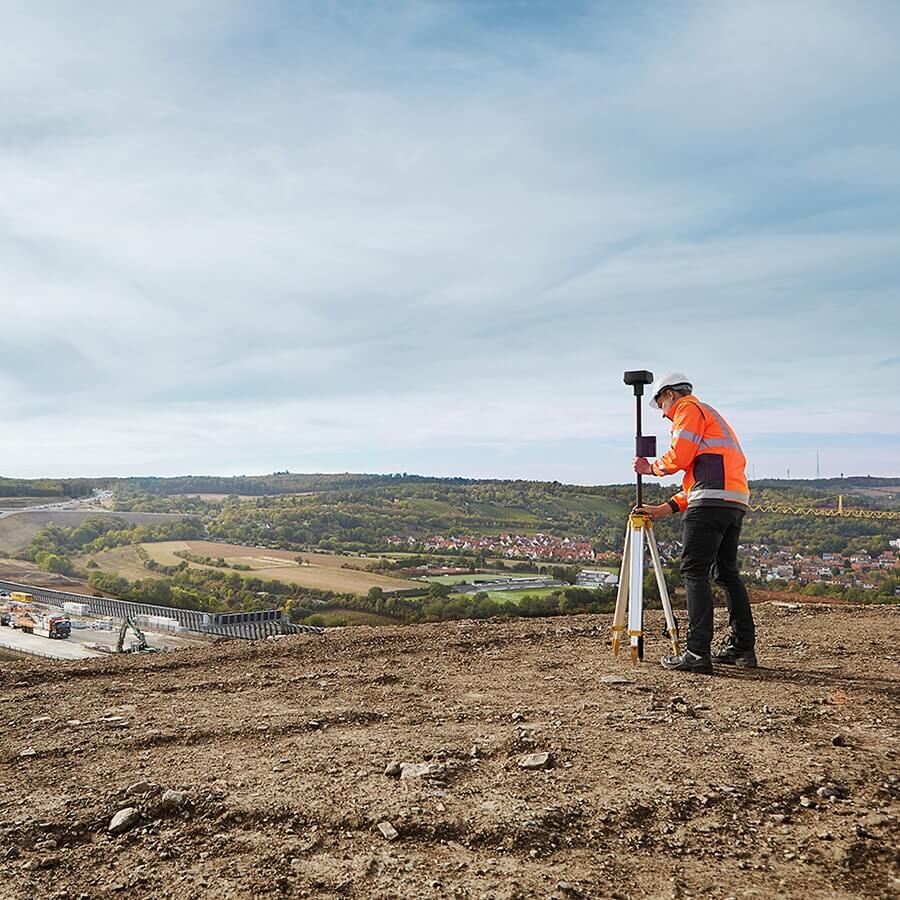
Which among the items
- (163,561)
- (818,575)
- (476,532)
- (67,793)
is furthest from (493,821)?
(163,561)

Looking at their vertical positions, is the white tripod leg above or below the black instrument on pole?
below

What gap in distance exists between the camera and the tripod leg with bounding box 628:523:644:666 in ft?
20.7

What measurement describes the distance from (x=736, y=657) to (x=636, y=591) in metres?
1.06

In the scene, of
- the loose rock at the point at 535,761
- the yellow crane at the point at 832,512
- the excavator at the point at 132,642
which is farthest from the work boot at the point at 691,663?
the yellow crane at the point at 832,512

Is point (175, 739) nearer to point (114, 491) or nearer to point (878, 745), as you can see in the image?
point (878, 745)

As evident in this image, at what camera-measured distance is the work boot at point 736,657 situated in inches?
250

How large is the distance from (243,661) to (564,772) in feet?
13.3

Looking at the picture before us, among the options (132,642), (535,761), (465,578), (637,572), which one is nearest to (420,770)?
(535,761)

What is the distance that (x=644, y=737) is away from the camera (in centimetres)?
410

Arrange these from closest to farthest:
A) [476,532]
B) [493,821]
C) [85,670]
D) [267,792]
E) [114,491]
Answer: [493,821] < [267,792] < [85,670] < [476,532] < [114,491]

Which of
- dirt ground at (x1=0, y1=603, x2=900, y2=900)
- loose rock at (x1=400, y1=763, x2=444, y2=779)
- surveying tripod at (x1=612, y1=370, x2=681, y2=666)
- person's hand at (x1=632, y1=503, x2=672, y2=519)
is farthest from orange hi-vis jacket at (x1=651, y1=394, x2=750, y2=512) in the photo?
loose rock at (x1=400, y1=763, x2=444, y2=779)

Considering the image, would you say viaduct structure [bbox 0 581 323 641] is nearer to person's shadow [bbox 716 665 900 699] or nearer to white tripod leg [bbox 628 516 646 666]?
white tripod leg [bbox 628 516 646 666]

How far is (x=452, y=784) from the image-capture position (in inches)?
136

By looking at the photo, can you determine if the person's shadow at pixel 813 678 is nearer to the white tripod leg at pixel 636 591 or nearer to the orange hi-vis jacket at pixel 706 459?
the white tripod leg at pixel 636 591
